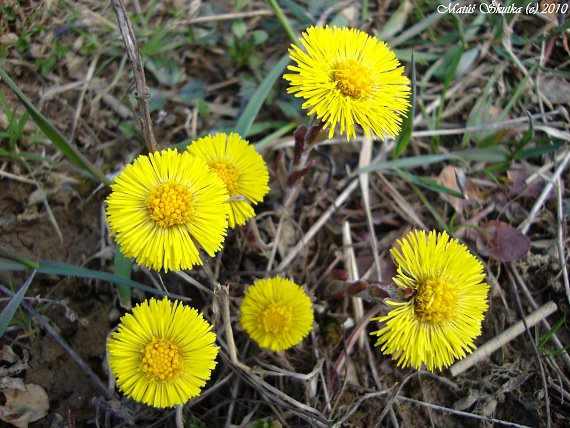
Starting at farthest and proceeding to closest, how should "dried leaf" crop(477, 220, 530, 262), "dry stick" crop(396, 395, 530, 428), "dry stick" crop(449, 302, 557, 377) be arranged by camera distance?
"dried leaf" crop(477, 220, 530, 262) → "dry stick" crop(449, 302, 557, 377) → "dry stick" crop(396, 395, 530, 428)

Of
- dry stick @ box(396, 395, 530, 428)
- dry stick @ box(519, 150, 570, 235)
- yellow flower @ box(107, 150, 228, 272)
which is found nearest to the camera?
yellow flower @ box(107, 150, 228, 272)

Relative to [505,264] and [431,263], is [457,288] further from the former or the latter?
[505,264]

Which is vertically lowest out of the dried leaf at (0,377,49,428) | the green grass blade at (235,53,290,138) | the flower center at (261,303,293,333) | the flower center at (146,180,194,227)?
the dried leaf at (0,377,49,428)

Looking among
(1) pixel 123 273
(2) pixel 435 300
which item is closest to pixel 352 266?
(2) pixel 435 300

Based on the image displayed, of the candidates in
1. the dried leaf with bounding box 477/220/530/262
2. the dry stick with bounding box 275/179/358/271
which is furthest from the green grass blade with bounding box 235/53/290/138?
the dried leaf with bounding box 477/220/530/262

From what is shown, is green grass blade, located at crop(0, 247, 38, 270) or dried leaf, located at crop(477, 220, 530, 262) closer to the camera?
green grass blade, located at crop(0, 247, 38, 270)

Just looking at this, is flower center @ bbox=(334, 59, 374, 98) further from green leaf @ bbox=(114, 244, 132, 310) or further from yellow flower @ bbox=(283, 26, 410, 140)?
green leaf @ bbox=(114, 244, 132, 310)

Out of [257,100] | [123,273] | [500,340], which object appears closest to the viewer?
[123,273]

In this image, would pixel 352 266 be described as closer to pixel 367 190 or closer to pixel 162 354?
pixel 367 190
